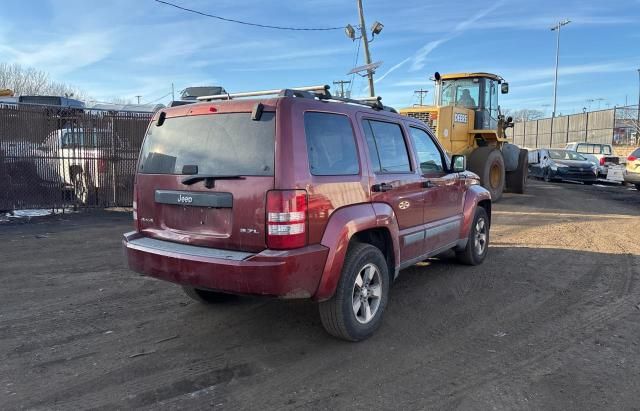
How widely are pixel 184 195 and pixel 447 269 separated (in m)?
3.96

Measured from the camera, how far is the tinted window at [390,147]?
15.3 feet

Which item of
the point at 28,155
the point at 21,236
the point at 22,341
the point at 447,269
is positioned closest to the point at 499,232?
the point at 447,269

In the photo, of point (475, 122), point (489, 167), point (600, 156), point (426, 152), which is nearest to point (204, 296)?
point (426, 152)

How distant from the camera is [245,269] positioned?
3.55m

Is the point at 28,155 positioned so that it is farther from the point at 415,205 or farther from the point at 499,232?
the point at 499,232

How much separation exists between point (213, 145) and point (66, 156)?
26.2ft

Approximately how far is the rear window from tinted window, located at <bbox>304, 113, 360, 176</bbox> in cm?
34

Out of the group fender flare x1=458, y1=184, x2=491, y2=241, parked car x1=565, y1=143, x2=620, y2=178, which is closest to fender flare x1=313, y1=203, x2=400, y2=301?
fender flare x1=458, y1=184, x2=491, y2=241

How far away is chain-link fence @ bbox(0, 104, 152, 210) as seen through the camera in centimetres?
993

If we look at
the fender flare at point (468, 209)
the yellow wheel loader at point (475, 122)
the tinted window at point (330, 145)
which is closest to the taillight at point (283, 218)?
the tinted window at point (330, 145)

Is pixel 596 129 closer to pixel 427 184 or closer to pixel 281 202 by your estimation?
pixel 427 184

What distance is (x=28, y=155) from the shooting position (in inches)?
397

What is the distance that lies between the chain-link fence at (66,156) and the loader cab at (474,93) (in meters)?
8.87

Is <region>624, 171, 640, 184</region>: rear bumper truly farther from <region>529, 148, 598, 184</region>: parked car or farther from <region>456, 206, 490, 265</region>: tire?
<region>456, 206, 490, 265</region>: tire
